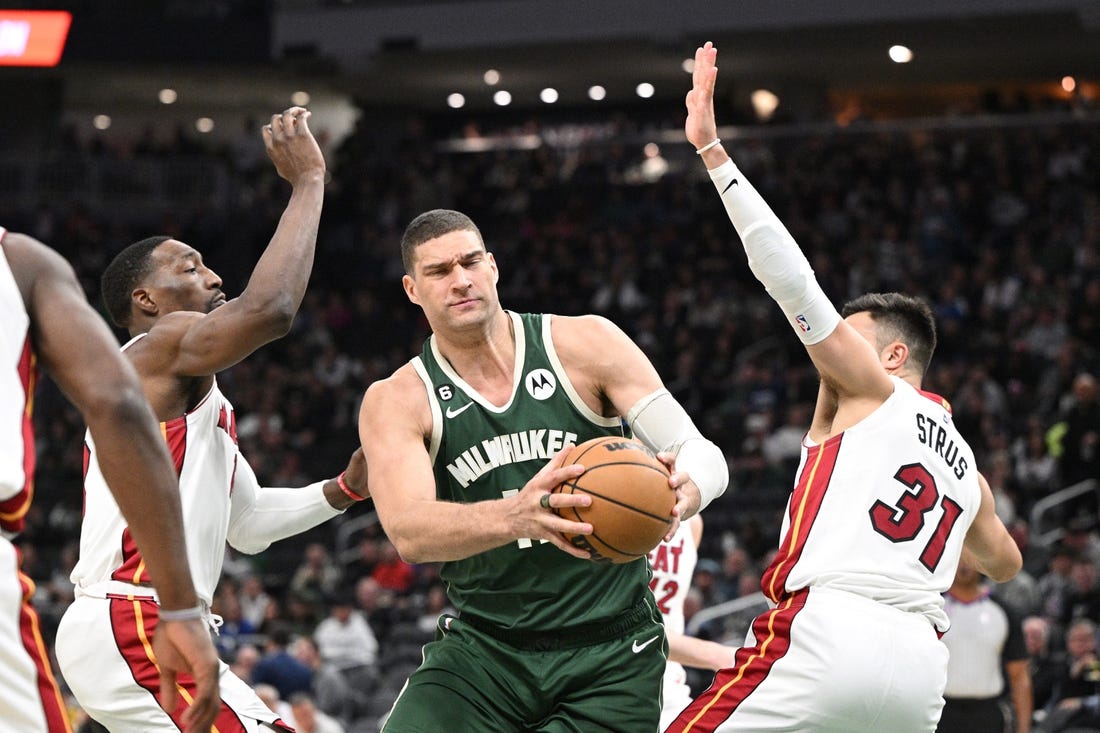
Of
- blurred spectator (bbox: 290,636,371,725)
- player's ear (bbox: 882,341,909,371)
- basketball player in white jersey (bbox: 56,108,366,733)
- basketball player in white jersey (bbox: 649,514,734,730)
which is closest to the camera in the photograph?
basketball player in white jersey (bbox: 56,108,366,733)

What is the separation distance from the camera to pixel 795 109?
85.6 ft

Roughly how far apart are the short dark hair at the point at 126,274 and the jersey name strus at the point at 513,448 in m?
1.47

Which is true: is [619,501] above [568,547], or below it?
above

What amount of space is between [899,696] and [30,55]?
20606 mm

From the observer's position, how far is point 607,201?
23688 millimetres

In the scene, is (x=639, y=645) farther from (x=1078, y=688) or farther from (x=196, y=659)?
(x=1078, y=688)

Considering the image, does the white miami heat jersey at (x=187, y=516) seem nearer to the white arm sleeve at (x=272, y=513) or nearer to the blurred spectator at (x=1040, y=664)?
the white arm sleeve at (x=272, y=513)

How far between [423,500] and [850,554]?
1330mm

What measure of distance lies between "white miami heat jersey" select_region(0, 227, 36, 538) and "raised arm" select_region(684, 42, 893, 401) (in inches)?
91.7

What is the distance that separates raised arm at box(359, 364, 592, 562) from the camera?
3869mm

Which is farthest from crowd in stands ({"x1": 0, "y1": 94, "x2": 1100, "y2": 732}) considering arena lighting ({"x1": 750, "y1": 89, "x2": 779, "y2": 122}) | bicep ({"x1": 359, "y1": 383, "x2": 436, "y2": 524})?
bicep ({"x1": 359, "y1": 383, "x2": 436, "y2": 524})

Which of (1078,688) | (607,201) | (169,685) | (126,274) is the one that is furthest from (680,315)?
(169,685)

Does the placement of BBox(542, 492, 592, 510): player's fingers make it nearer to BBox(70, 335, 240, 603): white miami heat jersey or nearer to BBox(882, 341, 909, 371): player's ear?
BBox(70, 335, 240, 603): white miami heat jersey

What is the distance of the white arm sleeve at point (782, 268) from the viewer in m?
4.57
